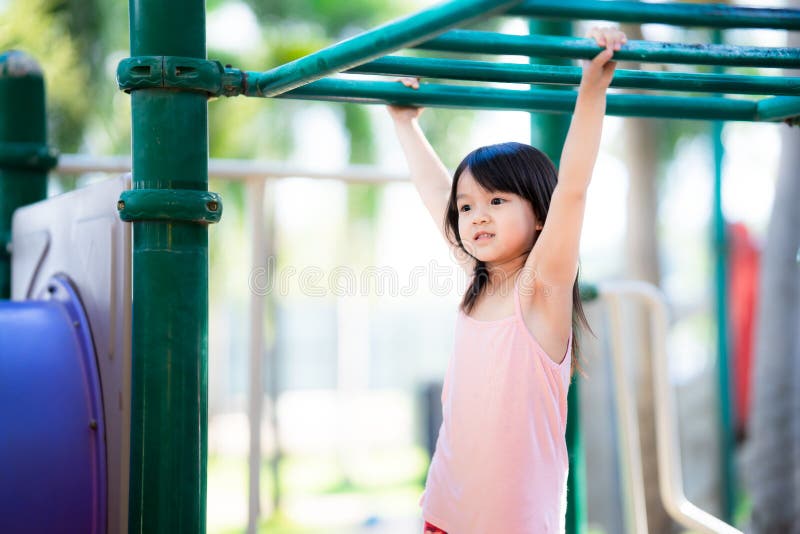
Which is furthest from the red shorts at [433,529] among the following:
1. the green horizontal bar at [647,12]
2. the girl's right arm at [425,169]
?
the green horizontal bar at [647,12]

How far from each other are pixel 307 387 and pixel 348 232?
5.28 m

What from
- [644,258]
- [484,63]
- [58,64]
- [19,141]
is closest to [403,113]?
[484,63]

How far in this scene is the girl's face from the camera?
1572mm

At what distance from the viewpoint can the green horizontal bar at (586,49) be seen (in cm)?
132

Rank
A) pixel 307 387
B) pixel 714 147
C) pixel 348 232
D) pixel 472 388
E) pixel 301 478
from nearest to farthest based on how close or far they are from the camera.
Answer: pixel 472 388 < pixel 714 147 < pixel 301 478 < pixel 348 232 < pixel 307 387

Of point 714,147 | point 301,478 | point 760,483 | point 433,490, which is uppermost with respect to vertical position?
point 714,147

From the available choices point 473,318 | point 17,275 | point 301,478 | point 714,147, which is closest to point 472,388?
point 473,318

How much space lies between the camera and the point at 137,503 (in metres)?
1.41

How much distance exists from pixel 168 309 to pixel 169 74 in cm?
37

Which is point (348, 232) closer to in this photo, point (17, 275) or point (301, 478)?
point (301, 478)

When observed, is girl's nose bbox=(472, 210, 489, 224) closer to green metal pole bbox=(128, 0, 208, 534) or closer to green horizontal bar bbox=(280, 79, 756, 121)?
green horizontal bar bbox=(280, 79, 756, 121)

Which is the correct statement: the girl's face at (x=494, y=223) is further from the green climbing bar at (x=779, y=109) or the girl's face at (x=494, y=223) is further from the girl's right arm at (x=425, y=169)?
the green climbing bar at (x=779, y=109)

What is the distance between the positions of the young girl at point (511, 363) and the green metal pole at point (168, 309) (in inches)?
17.3

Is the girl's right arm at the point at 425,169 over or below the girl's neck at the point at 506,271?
over
